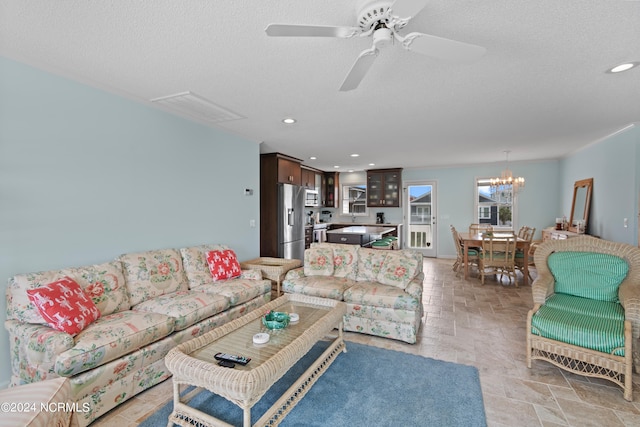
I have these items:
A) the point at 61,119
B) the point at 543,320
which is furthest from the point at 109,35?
the point at 543,320

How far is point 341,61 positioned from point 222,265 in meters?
2.55

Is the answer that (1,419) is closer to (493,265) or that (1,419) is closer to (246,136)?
(246,136)

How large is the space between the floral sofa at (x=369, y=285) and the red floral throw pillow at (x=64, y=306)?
195 cm

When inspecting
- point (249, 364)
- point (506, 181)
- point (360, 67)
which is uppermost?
point (360, 67)

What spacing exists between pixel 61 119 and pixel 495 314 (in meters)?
5.02

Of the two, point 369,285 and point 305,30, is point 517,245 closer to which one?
point 369,285

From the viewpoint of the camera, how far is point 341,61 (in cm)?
225

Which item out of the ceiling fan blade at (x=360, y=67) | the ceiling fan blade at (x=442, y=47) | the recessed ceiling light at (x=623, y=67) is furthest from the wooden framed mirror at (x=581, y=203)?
the ceiling fan blade at (x=360, y=67)

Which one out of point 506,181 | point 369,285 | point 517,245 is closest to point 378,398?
point 369,285

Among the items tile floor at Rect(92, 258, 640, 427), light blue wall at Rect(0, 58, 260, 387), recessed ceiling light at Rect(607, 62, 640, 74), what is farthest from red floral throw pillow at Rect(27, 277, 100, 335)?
recessed ceiling light at Rect(607, 62, 640, 74)

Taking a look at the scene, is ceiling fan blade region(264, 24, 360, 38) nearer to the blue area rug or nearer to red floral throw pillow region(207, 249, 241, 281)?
the blue area rug

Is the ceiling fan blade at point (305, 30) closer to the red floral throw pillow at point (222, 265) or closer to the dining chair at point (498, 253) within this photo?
the red floral throw pillow at point (222, 265)

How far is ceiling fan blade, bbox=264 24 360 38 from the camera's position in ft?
4.65

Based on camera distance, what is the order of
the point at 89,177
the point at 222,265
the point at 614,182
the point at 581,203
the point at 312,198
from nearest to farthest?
the point at 89,177 < the point at 222,265 < the point at 614,182 < the point at 581,203 < the point at 312,198
